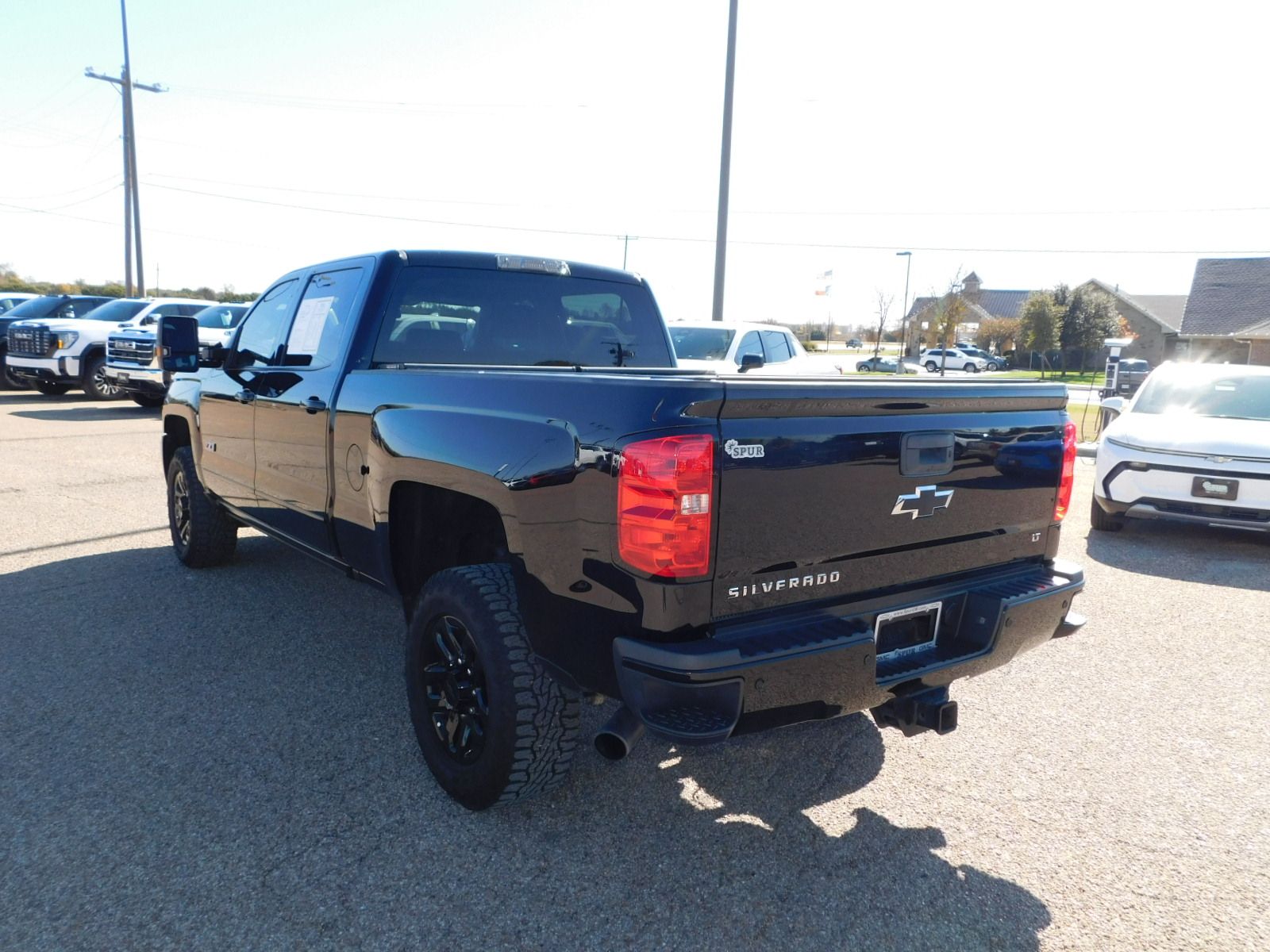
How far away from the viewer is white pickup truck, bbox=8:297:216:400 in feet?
54.3

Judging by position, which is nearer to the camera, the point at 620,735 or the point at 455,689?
the point at 620,735

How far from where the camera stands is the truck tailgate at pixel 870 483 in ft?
8.02

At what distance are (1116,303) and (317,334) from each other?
6965cm

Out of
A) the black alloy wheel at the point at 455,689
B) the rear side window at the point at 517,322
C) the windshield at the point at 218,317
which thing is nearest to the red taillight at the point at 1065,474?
the rear side window at the point at 517,322

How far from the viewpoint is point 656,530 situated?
236cm

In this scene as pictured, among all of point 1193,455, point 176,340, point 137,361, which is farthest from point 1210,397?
point 137,361

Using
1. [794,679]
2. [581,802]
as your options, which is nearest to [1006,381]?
[794,679]

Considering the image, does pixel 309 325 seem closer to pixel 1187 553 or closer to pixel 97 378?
pixel 1187 553

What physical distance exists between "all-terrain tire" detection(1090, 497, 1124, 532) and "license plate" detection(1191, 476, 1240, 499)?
794 millimetres

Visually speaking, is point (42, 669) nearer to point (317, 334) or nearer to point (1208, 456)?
point (317, 334)

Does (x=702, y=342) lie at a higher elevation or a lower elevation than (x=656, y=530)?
higher

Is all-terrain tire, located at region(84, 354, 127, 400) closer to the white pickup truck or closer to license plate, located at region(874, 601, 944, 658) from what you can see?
the white pickup truck

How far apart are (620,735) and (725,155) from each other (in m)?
13.6

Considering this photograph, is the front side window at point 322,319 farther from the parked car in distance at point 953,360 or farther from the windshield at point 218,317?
the parked car in distance at point 953,360
